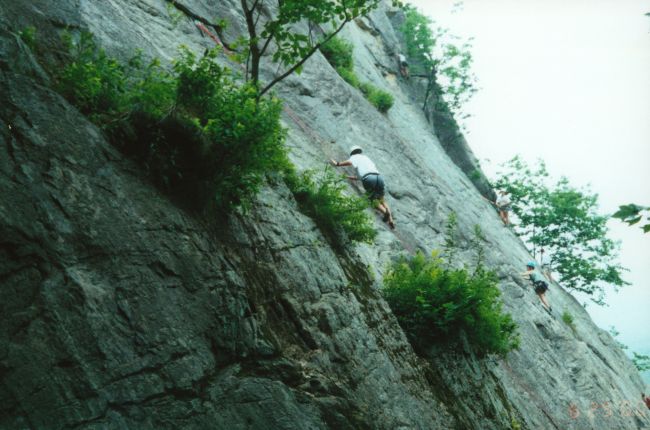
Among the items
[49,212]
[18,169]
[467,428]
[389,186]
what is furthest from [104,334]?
[389,186]

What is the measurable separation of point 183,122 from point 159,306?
1758 mm

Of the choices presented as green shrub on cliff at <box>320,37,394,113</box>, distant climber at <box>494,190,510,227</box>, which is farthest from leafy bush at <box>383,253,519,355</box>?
distant climber at <box>494,190,510,227</box>

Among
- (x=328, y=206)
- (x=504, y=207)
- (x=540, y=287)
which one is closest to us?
(x=328, y=206)

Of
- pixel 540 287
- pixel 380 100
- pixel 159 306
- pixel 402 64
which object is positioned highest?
pixel 402 64

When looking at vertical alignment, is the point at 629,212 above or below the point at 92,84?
above

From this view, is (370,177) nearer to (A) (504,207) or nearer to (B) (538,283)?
(B) (538,283)

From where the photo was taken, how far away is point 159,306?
4203 millimetres

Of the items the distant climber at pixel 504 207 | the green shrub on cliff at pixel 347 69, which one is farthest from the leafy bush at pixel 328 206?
the distant climber at pixel 504 207

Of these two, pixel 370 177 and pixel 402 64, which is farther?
pixel 402 64

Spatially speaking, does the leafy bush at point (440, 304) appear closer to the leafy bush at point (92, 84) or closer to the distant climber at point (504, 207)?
the leafy bush at point (92, 84)

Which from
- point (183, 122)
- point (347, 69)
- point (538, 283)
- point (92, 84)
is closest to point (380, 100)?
point (347, 69)

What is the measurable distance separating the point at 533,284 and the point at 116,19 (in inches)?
621

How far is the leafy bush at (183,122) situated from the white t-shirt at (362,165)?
20.1ft

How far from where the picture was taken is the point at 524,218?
1235 inches
